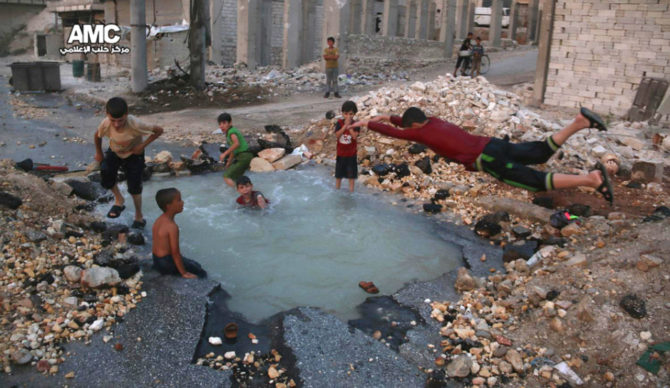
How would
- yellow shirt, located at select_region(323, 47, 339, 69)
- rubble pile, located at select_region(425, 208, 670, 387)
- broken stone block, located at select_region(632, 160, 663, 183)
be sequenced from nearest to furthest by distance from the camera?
rubble pile, located at select_region(425, 208, 670, 387) → broken stone block, located at select_region(632, 160, 663, 183) → yellow shirt, located at select_region(323, 47, 339, 69)

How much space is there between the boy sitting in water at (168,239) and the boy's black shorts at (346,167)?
3.04 m

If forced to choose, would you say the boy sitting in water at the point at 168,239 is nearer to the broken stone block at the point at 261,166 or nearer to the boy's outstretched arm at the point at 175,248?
the boy's outstretched arm at the point at 175,248

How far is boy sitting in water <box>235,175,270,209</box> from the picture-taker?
6.27 m

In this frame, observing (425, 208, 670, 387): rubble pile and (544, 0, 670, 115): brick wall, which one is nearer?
(425, 208, 670, 387): rubble pile

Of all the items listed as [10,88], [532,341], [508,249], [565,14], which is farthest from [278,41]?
[532,341]

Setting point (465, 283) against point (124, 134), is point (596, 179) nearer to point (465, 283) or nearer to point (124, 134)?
point (465, 283)

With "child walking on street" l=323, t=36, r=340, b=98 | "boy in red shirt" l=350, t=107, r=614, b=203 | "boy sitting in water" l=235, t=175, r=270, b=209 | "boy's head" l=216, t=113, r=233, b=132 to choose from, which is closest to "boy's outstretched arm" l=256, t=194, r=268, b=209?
"boy sitting in water" l=235, t=175, r=270, b=209

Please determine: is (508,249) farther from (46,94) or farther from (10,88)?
(10,88)

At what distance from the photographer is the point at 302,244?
5598 mm

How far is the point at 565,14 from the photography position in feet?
40.1

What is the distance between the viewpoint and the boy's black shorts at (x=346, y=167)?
6.96m

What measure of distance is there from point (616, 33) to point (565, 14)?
1272 mm

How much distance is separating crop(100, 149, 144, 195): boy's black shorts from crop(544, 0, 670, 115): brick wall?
1072cm

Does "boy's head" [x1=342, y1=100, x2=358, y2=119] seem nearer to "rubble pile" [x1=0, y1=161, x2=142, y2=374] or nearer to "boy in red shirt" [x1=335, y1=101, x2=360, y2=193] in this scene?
"boy in red shirt" [x1=335, y1=101, x2=360, y2=193]
